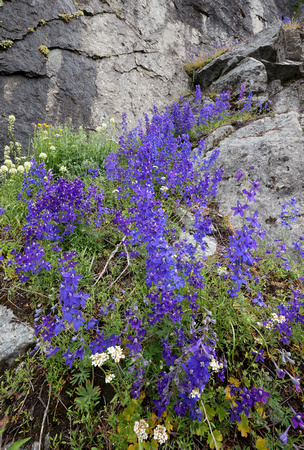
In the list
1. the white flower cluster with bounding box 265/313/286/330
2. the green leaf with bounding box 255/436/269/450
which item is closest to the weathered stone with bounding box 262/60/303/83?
the white flower cluster with bounding box 265/313/286/330

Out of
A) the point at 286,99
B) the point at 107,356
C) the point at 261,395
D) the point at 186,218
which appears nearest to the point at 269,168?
the point at 186,218

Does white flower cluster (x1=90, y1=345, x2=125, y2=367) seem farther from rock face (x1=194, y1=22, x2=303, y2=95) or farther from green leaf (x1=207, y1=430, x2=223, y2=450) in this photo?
rock face (x1=194, y1=22, x2=303, y2=95)

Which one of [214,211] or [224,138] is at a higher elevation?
[224,138]

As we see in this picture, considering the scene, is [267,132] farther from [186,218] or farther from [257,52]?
[257,52]

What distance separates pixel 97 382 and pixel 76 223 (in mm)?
1731

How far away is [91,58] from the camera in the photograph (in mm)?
6328

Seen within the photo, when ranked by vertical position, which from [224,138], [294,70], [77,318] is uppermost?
[294,70]

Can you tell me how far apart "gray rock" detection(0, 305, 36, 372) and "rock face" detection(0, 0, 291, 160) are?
426 centimetres

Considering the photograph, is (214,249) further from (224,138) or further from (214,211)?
(224,138)

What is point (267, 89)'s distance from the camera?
22.0ft

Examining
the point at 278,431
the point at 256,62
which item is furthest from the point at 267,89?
the point at 278,431

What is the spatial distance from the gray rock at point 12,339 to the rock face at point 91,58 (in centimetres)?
426

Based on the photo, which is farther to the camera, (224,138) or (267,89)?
(267,89)

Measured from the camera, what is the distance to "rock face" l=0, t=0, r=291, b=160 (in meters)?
5.27
